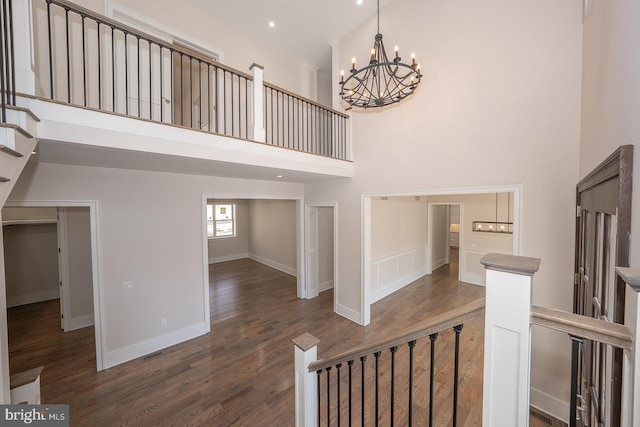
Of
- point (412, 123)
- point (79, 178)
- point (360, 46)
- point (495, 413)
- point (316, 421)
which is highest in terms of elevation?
point (360, 46)

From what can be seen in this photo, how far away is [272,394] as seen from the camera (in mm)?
2848

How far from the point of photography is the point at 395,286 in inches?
238

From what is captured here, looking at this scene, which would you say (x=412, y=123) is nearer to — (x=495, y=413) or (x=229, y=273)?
(x=495, y=413)

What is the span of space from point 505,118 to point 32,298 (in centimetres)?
900

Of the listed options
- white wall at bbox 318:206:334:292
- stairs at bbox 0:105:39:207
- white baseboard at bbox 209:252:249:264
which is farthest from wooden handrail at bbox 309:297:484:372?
white baseboard at bbox 209:252:249:264

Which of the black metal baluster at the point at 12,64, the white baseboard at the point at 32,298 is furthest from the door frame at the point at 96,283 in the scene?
the white baseboard at the point at 32,298

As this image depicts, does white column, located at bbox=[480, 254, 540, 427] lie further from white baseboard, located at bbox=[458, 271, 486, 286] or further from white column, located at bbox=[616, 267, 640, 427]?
white baseboard, located at bbox=[458, 271, 486, 286]

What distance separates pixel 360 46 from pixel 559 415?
554cm

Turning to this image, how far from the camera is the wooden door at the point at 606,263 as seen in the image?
979 mm

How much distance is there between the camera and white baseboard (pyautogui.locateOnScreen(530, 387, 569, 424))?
2475 millimetres

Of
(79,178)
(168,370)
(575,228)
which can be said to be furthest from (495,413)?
(79,178)

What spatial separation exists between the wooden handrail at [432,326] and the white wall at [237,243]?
326 inches

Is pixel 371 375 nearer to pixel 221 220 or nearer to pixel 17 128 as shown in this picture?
pixel 17 128

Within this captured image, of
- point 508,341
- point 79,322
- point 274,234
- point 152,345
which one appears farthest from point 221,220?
point 508,341
